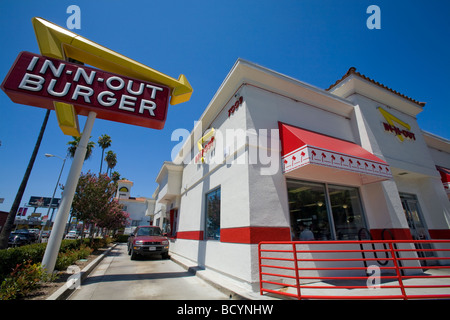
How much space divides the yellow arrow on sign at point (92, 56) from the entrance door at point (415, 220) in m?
10.9

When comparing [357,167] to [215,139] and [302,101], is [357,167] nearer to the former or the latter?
[302,101]

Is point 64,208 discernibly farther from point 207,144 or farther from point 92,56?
point 207,144

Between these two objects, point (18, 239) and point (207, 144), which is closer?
point (207, 144)

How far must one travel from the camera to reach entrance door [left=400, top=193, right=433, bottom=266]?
828cm

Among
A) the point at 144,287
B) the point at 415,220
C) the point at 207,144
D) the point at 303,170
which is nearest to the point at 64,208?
the point at 144,287

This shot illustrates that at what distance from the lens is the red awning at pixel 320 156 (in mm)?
5339

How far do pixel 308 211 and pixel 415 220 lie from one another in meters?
6.26

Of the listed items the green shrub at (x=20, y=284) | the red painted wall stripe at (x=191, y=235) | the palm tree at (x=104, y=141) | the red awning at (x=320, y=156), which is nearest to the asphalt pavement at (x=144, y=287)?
the green shrub at (x=20, y=284)

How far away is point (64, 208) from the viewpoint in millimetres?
5695

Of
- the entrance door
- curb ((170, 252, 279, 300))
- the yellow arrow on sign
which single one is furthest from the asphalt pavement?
the entrance door

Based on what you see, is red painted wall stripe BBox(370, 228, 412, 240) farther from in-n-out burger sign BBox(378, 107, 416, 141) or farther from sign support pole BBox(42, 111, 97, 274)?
sign support pole BBox(42, 111, 97, 274)

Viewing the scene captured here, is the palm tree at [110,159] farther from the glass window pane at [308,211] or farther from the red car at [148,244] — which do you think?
the glass window pane at [308,211]
